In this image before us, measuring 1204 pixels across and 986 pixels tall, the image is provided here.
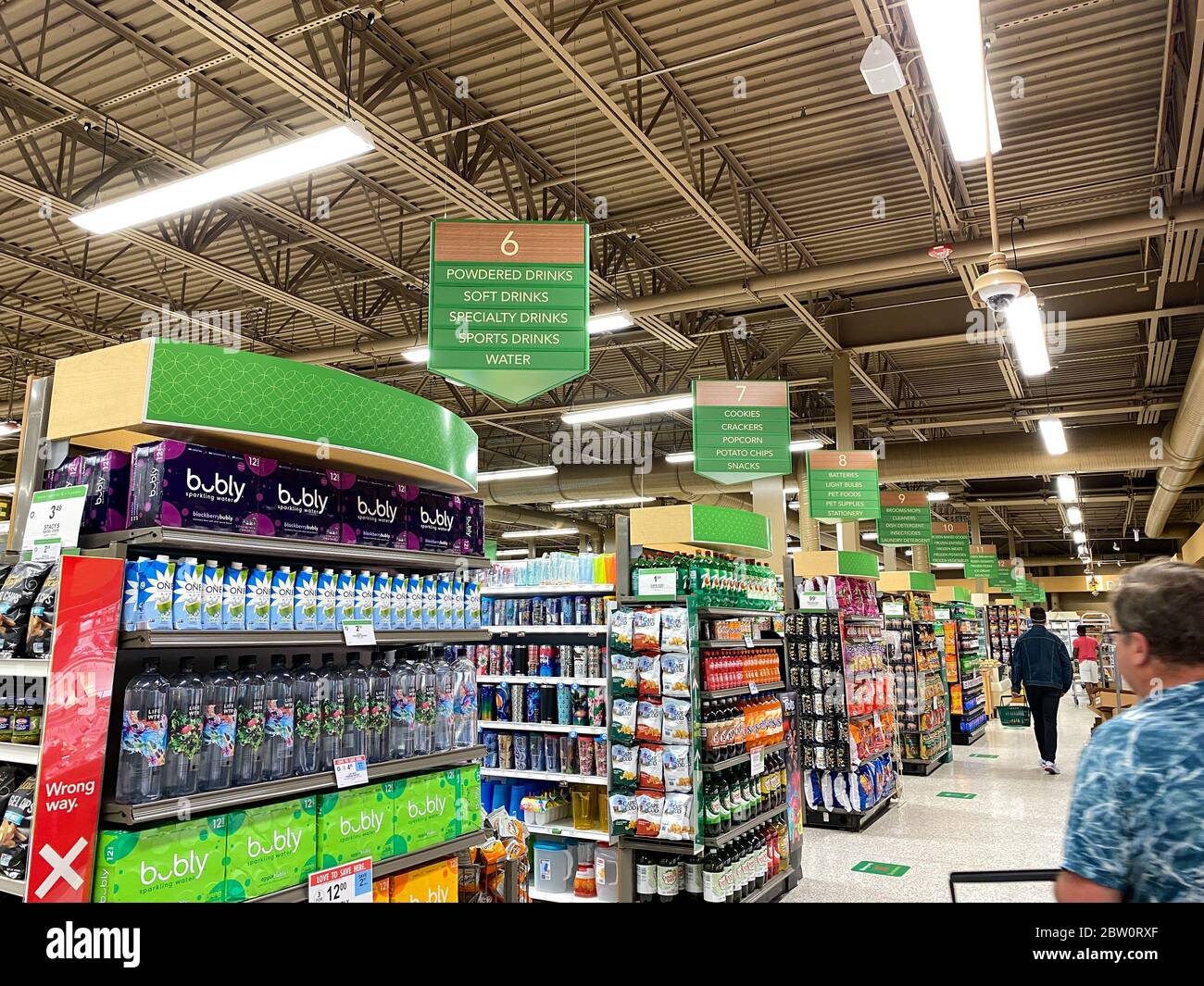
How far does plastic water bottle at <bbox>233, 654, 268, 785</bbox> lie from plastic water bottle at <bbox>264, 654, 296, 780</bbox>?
0.02 metres

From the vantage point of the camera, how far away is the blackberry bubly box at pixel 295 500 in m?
2.96

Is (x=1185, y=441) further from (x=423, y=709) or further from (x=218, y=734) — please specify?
(x=218, y=734)

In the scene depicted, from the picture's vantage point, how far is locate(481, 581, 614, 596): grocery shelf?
19.6ft

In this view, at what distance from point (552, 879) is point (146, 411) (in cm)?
441

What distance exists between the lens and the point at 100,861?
94.7 inches

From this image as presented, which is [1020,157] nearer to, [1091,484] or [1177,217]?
[1177,217]

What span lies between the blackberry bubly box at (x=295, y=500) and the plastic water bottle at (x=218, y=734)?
560 mm

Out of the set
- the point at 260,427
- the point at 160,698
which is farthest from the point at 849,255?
the point at 160,698

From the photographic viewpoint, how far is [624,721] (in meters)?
5.27

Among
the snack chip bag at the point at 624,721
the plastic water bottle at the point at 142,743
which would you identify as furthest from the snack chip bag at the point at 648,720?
the plastic water bottle at the point at 142,743

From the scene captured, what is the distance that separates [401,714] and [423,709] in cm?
12

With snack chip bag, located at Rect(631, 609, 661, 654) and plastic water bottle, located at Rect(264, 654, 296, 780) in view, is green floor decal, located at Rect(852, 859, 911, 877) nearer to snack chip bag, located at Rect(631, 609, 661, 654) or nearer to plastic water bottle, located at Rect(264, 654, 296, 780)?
snack chip bag, located at Rect(631, 609, 661, 654)

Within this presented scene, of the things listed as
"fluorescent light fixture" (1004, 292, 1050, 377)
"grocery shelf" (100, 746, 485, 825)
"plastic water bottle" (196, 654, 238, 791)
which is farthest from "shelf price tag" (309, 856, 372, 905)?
"fluorescent light fixture" (1004, 292, 1050, 377)

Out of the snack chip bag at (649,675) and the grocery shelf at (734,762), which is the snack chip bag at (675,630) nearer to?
the snack chip bag at (649,675)
